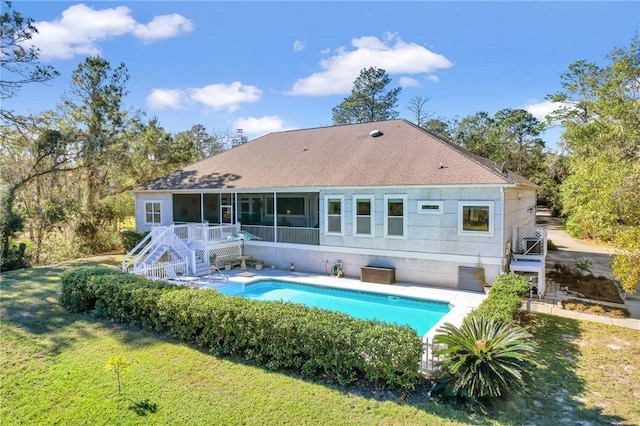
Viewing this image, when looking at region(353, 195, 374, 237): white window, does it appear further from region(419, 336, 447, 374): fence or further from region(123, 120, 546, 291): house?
region(419, 336, 447, 374): fence

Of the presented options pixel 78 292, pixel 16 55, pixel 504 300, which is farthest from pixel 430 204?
pixel 16 55

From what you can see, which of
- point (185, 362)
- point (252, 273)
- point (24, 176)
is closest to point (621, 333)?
point (185, 362)

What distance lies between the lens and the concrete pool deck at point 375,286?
455 inches

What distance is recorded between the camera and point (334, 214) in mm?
16000

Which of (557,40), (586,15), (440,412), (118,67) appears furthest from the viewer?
(118,67)

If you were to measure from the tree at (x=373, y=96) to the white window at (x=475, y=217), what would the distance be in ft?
109

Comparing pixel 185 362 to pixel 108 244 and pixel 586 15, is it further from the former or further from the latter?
pixel 586 15

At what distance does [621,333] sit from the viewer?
9.30 metres

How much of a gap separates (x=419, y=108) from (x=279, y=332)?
1699 inches

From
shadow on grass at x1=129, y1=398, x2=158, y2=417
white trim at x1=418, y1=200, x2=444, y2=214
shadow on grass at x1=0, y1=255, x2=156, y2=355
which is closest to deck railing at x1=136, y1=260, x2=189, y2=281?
shadow on grass at x1=0, y1=255, x2=156, y2=355

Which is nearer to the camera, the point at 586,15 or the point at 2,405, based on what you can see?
the point at 2,405

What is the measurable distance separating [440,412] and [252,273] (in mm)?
12163

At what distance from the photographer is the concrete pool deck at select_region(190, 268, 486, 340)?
11.6 meters

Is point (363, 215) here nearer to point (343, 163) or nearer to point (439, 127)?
point (343, 163)
